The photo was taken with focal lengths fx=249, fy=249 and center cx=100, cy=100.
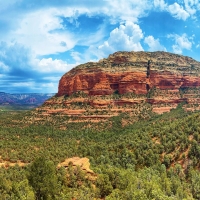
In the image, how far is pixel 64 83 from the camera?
167375mm

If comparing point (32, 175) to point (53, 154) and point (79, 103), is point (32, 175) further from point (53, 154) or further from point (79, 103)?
point (79, 103)

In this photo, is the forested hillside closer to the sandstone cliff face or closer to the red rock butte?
the sandstone cliff face

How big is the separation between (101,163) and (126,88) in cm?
8743

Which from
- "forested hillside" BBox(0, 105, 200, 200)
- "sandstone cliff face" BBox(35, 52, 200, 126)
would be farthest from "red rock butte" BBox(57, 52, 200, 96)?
"forested hillside" BBox(0, 105, 200, 200)

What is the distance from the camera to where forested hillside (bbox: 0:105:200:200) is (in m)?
45.5

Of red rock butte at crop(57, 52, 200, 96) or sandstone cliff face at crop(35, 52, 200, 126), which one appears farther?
red rock butte at crop(57, 52, 200, 96)

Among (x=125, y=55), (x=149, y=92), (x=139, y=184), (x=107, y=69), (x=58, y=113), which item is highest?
(x=125, y=55)

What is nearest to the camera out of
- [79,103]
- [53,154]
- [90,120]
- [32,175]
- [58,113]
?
[32,175]

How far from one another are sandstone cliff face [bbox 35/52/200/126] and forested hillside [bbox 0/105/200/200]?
1898cm

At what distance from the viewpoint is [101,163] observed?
68.7 metres

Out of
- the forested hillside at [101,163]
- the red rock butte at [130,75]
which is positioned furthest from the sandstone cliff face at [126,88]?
the forested hillside at [101,163]

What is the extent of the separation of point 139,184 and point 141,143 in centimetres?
2956

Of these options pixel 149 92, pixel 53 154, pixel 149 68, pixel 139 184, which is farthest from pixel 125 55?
pixel 139 184

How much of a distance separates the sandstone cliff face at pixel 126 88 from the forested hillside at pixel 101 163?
19.0 m
